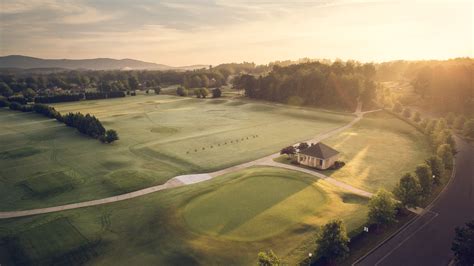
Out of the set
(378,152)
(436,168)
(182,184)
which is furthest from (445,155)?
(182,184)

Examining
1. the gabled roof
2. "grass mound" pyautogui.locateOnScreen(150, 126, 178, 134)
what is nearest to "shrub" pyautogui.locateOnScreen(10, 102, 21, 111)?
"grass mound" pyautogui.locateOnScreen(150, 126, 178, 134)

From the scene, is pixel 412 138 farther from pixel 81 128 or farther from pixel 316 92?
pixel 81 128

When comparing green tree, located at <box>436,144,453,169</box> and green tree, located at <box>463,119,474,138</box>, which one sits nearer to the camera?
green tree, located at <box>436,144,453,169</box>

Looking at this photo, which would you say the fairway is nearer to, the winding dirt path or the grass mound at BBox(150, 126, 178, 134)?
the winding dirt path

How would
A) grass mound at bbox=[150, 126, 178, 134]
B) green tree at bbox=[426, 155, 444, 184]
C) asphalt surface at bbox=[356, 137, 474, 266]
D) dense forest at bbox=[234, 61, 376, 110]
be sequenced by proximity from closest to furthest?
1. asphalt surface at bbox=[356, 137, 474, 266]
2. green tree at bbox=[426, 155, 444, 184]
3. grass mound at bbox=[150, 126, 178, 134]
4. dense forest at bbox=[234, 61, 376, 110]

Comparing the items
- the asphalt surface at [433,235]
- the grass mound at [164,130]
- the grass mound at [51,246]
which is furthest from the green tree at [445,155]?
the grass mound at [164,130]

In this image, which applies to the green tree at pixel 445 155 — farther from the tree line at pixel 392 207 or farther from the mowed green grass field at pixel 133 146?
the mowed green grass field at pixel 133 146

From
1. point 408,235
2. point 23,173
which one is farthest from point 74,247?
point 408,235
